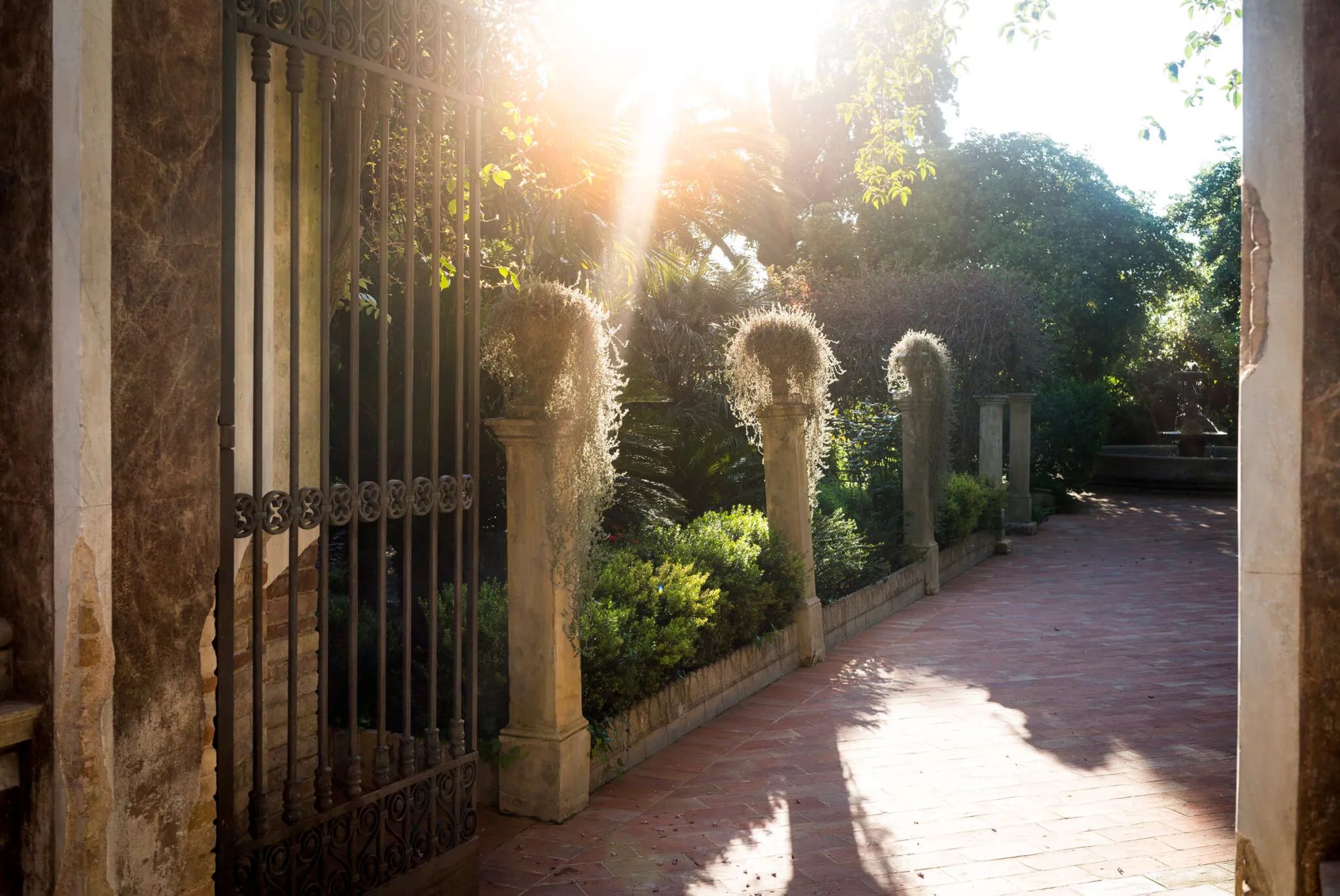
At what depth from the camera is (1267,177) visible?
292 centimetres

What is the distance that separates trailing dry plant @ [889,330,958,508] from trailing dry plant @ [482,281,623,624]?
6.17m

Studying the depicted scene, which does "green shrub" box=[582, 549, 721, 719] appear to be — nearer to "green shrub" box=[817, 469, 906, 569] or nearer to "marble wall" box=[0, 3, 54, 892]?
"marble wall" box=[0, 3, 54, 892]

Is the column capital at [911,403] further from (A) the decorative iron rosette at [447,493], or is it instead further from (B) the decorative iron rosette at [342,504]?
(B) the decorative iron rosette at [342,504]

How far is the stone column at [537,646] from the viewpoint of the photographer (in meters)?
4.42

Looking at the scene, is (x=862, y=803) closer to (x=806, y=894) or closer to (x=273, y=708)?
(x=806, y=894)

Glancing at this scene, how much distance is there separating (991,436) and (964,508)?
2.49 m

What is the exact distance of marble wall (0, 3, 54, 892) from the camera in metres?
2.34

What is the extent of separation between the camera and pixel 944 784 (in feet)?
16.0

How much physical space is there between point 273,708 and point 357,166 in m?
1.94

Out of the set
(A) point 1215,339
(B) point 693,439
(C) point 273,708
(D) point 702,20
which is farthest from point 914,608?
(A) point 1215,339

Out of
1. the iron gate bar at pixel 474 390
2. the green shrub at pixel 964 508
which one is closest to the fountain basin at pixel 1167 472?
the green shrub at pixel 964 508

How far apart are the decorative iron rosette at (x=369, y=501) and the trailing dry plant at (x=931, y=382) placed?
7.60 meters

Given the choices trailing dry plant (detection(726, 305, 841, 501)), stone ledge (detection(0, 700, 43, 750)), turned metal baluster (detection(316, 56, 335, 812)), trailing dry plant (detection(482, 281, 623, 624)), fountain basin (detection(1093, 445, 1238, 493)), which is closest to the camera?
stone ledge (detection(0, 700, 43, 750))

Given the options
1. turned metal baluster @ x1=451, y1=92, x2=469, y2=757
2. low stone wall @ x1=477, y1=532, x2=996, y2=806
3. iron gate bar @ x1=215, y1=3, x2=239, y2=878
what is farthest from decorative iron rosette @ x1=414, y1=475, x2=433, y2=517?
low stone wall @ x1=477, y1=532, x2=996, y2=806
